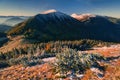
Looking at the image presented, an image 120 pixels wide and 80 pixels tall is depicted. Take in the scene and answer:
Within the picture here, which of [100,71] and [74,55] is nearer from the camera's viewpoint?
[100,71]

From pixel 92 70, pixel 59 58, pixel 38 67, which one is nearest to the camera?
pixel 92 70

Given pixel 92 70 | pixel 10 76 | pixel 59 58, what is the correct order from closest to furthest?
pixel 92 70
pixel 59 58
pixel 10 76

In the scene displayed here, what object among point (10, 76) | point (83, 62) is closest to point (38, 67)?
point (10, 76)

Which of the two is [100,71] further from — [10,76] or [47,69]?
[10,76]

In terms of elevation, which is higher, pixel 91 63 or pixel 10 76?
pixel 91 63

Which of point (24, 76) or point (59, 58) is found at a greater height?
point (59, 58)

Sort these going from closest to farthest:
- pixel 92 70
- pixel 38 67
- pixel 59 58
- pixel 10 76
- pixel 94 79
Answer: pixel 94 79
pixel 92 70
pixel 59 58
pixel 10 76
pixel 38 67

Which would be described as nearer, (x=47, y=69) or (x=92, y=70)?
(x=92, y=70)

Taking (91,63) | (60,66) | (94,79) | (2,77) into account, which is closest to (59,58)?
(60,66)

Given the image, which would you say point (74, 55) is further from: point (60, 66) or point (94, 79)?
point (94, 79)

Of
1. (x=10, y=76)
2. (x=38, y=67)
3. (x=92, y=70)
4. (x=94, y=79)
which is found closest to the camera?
(x=94, y=79)
